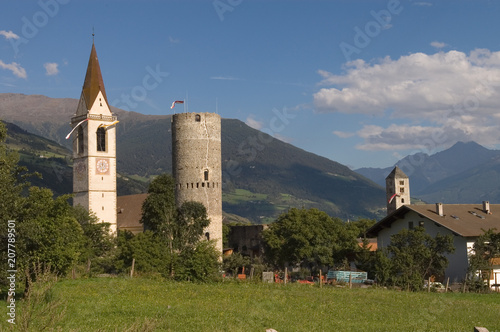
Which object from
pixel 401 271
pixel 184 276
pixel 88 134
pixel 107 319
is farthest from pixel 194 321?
pixel 88 134

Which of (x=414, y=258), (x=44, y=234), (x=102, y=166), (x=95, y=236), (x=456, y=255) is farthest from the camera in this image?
(x=102, y=166)

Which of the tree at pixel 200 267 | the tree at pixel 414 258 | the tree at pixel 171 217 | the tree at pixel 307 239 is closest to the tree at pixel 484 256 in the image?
the tree at pixel 414 258

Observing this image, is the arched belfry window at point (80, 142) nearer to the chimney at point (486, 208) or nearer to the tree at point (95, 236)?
the tree at point (95, 236)

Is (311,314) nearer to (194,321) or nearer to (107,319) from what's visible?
(194,321)

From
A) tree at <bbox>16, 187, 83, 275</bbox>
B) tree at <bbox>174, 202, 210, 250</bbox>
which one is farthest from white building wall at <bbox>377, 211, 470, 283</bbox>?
tree at <bbox>16, 187, 83, 275</bbox>

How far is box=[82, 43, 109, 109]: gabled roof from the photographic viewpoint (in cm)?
7000

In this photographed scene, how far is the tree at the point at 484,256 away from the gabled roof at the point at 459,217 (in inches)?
156

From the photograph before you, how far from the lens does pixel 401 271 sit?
33.7 meters

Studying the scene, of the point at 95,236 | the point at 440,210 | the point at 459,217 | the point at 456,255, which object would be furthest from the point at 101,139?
the point at 456,255

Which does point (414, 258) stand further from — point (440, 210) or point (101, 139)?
point (101, 139)

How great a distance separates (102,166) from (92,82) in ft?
29.4

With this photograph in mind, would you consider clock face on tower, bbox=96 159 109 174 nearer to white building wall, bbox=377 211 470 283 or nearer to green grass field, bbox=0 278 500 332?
white building wall, bbox=377 211 470 283

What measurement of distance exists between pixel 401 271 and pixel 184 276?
11068mm

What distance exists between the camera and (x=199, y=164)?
56219 millimetres
